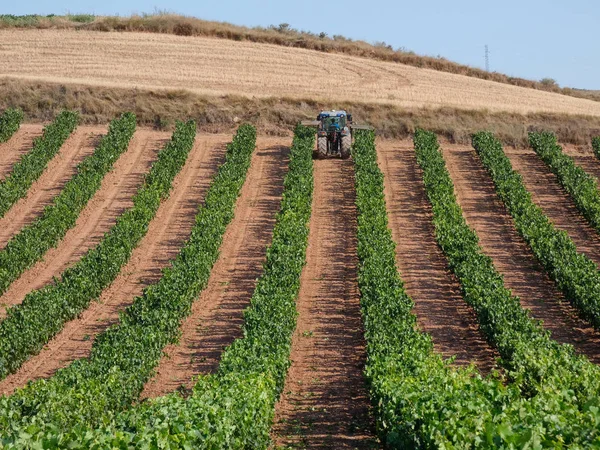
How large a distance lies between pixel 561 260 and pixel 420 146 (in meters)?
15.3

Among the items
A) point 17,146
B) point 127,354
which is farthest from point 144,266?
point 17,146

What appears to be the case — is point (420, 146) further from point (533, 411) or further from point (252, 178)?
point (533, 411)

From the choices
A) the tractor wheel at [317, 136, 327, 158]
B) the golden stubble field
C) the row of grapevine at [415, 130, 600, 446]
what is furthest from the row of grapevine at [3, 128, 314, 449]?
the golden stubble field

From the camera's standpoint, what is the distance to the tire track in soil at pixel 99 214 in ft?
91.0

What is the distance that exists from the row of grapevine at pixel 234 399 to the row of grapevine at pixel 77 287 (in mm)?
2152

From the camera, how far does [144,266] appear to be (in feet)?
95.3

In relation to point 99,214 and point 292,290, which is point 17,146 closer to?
point 99,214

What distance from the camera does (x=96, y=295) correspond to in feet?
86.0

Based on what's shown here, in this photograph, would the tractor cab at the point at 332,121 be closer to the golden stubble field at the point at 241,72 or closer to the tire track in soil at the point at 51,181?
the golden stubble field at the point at 241,72

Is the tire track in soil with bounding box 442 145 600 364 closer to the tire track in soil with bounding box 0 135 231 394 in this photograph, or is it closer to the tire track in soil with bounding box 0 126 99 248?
the tire track in soil with bounding box 0 135 231 394

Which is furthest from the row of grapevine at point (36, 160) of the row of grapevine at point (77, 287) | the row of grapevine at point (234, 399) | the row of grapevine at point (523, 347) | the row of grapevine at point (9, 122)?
the row of grapevine at point (523, 347)

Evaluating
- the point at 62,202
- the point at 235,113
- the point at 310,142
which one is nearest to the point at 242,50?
the point at 235,113

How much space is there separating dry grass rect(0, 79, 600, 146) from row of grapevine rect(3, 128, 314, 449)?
54.0 feet

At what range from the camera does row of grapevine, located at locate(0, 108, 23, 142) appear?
42.3m
